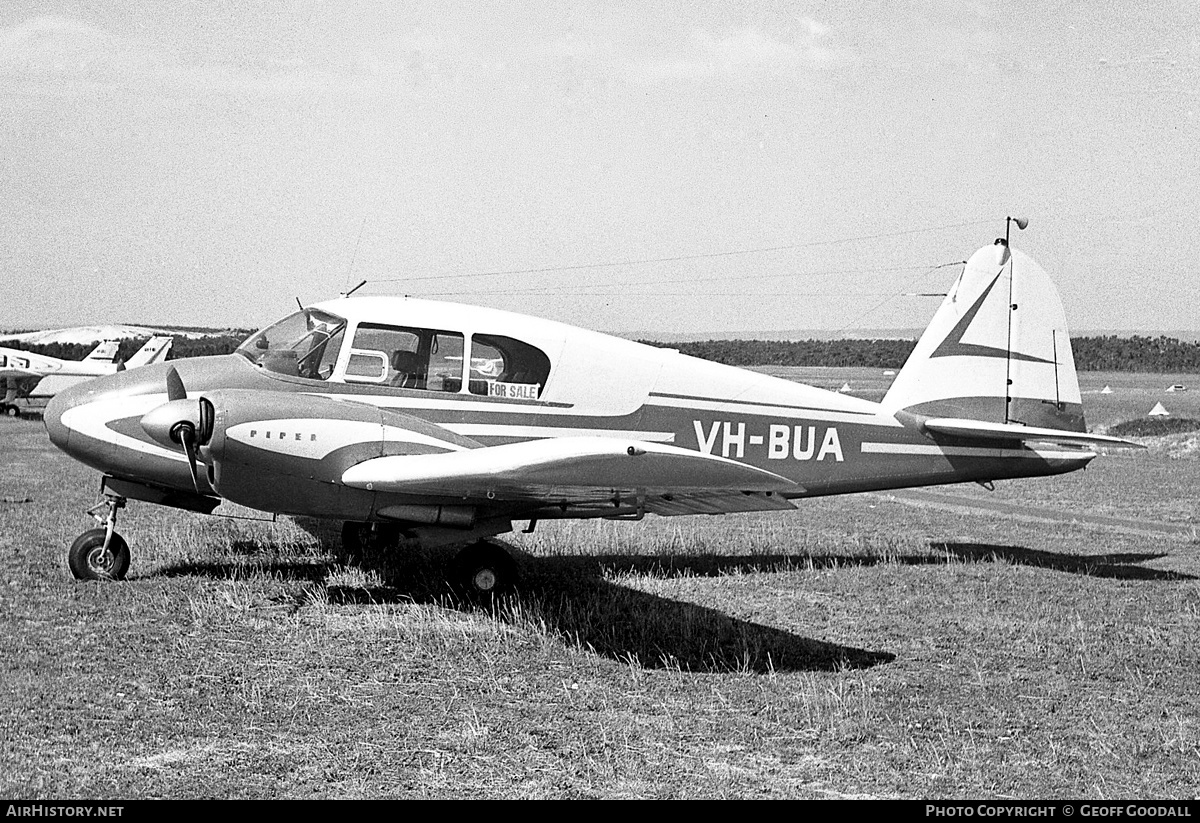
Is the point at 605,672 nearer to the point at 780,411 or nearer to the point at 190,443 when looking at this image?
the point at 190,443

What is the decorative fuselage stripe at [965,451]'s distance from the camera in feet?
38.9

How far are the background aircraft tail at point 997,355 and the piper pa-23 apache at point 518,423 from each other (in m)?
0.02

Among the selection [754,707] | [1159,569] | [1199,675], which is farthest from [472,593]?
[1159,569]

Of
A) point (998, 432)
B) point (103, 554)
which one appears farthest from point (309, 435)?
point (998, 432)

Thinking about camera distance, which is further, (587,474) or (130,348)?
(130,348)

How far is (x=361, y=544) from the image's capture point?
37.5ft

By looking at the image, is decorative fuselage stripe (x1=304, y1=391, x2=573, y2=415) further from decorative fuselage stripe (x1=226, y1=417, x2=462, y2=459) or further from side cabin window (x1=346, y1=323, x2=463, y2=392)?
decorative fuselage stripe (x1=226, y1=417, x2=462, y2=459)

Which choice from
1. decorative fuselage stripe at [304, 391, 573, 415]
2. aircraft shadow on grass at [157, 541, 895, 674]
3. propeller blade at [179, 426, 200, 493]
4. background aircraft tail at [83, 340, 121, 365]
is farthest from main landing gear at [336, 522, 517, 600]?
background aircraft tail at [83, 340, 121, 365]

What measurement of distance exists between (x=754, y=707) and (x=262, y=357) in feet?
18.4

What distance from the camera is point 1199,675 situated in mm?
7797

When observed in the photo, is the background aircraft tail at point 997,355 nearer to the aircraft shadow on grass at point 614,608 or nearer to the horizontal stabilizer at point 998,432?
the horizontal stabilizer at point 998,432

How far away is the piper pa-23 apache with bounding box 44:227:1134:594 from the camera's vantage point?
27.5 feet

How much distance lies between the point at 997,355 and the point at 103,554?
30.9 ft

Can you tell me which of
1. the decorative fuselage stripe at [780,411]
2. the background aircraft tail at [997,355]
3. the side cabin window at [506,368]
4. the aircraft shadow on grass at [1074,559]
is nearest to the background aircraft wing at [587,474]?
the side cabin window at [506,368]
